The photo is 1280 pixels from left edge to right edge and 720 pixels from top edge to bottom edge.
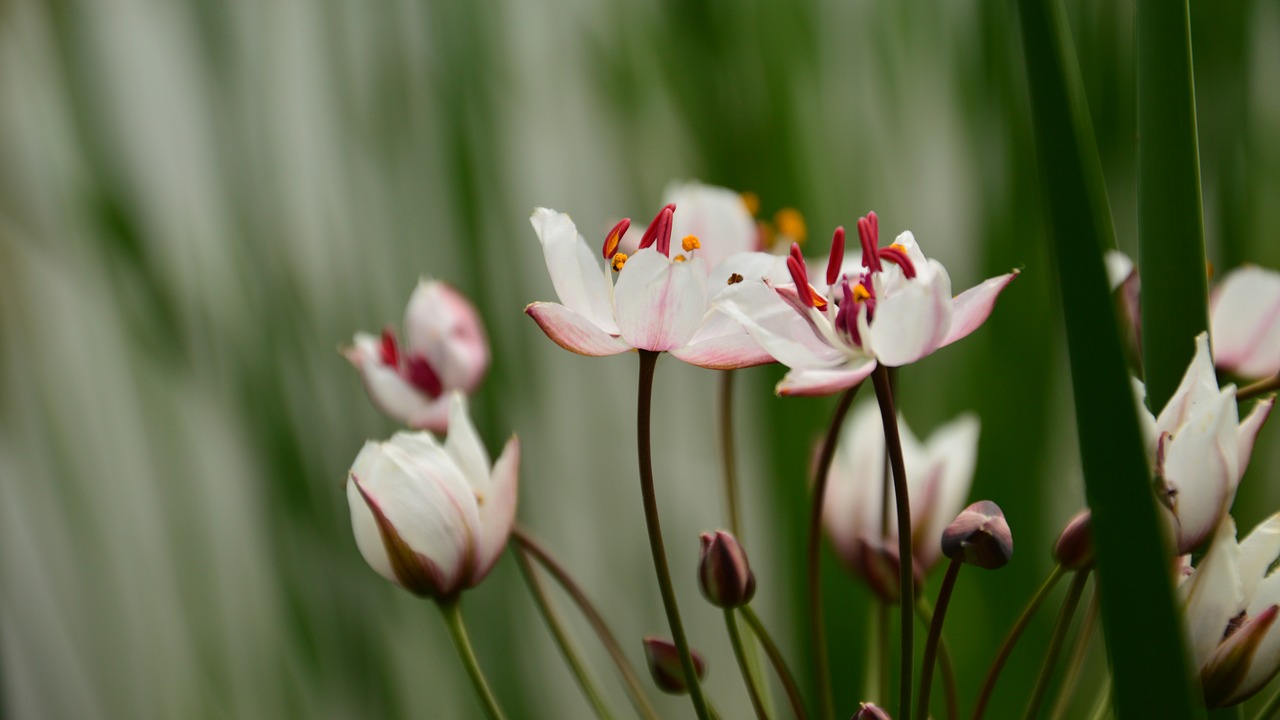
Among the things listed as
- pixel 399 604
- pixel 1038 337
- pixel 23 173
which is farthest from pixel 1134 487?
pixel 23 173

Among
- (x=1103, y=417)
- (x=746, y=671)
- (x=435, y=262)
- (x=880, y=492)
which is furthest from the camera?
(x=435, y=262)

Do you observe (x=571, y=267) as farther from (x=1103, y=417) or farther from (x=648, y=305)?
(x=1103, y=417)

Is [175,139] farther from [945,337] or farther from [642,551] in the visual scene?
[945,337]

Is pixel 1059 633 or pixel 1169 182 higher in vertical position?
pixel 1169 182

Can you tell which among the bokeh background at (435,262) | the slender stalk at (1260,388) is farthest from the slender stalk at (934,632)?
the bokeh background at (435,262)

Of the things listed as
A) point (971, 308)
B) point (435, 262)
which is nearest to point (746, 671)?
point (971, 308)

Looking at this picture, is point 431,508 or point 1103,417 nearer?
point 1103,417

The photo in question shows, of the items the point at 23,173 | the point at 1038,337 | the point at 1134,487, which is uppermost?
the point at 23,173
